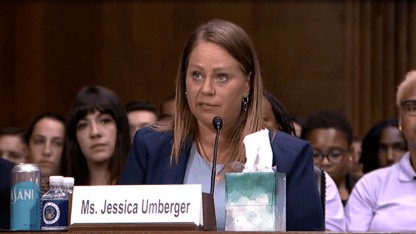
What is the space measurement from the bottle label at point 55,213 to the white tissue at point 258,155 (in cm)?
46

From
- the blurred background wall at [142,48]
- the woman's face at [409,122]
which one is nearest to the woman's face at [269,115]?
the woman's face at [409,122]

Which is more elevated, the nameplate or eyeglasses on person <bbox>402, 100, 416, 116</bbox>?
eyeglasses on person <bbox>402, 100, 416, 116</bbox>

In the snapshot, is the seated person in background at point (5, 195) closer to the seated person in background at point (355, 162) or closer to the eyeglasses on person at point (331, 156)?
the eyeglasses on person at point (331, 156)

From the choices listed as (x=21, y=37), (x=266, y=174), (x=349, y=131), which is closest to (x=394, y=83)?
(x=349, y=131)

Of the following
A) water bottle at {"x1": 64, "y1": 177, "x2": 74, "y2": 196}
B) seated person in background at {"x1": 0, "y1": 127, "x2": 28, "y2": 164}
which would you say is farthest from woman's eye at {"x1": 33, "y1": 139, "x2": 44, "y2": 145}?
water bottle at {"x1": 64, "y1": 177, "x2": 74, "y2": 196}

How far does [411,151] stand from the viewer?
11.1ft

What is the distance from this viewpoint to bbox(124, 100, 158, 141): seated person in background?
162 inches

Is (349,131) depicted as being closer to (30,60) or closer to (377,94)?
(377,94)

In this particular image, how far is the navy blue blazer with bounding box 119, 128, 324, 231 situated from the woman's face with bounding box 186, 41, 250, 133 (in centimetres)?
17

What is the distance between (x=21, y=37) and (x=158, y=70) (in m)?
1.26

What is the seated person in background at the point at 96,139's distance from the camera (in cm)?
343

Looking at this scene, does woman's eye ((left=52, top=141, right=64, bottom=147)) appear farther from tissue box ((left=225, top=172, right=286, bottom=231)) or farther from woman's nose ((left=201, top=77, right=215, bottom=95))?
tissue box ((left=225, top=172, right=286, bottom=231))

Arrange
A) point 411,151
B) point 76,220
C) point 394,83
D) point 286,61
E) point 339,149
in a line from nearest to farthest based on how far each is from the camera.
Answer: point 76,220, point 411,151, point 339,149, point 394,83, point 286,61

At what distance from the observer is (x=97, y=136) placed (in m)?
3.44
